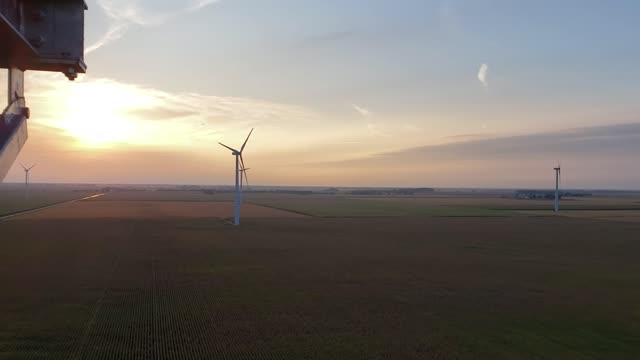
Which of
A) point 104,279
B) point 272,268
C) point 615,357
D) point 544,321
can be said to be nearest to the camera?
point 615,357

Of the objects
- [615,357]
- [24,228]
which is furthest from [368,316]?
[24,228]

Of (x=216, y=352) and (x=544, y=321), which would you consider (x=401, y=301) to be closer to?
(x=544, y=321)

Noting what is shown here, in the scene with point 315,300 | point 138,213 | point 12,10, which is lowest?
point 315,300

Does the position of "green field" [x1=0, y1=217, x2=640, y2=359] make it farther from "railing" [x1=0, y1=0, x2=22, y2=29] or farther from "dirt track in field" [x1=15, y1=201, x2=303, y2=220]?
"dirt track in field" [x1=15, y1=201, x2=303, y2=220]

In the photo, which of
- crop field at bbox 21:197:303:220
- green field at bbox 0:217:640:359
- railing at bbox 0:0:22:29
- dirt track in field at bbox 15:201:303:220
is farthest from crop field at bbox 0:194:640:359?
crop field at bbox 21:197:303:220

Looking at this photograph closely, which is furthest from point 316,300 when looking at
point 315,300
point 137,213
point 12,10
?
point 137,213

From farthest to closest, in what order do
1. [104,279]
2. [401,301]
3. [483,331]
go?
[104,279] → [401,301] → [483,331]

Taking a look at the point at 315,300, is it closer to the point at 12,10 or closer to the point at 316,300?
the point at 316,300

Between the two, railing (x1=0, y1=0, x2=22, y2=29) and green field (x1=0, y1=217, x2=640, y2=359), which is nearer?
railing (x1=0, y1=0, x2=22, y2=29)

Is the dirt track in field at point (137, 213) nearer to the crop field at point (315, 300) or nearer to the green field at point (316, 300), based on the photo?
the crop field at point (315, 300)
